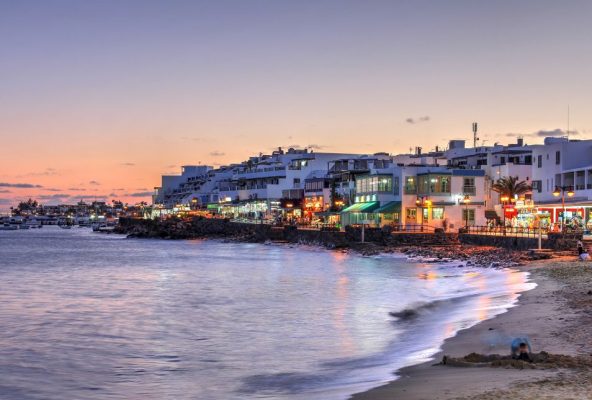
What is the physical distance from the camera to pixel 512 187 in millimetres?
72312

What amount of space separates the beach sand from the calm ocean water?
0.94 m

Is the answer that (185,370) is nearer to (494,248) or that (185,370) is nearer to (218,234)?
(494,248)

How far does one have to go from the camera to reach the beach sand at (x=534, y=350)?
10.5 m

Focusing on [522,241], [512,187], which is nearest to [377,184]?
[512,187]

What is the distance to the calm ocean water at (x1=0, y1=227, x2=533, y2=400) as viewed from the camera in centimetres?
1507

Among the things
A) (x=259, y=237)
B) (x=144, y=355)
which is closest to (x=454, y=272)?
(x=144, y=355)

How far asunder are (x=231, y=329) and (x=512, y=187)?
55334mm

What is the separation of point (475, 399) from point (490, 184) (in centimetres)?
7028

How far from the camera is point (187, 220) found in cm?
13762

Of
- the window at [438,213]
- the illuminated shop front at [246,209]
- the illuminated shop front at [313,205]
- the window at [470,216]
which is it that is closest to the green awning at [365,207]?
the window at [438,213]

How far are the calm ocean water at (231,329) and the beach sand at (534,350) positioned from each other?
941 millimetres

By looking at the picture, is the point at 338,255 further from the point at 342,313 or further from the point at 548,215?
the point at 342,313

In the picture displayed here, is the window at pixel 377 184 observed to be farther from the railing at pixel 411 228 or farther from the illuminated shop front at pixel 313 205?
the illuminated shop front at pixel 313 205

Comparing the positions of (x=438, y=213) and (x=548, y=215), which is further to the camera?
(x=438, y=213)
